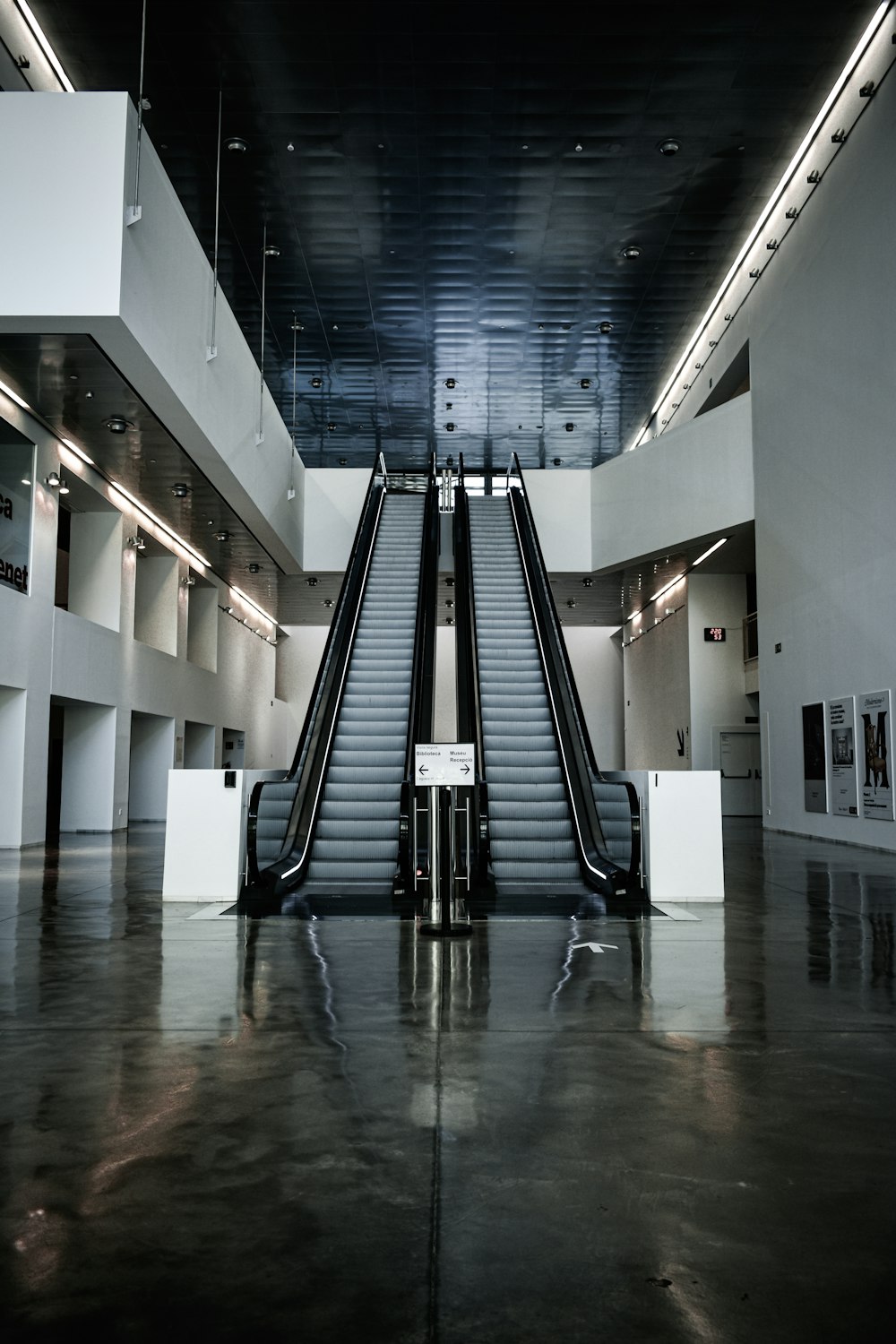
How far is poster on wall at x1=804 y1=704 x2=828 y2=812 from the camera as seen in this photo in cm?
1523

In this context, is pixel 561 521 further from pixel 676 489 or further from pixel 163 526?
pixel 163 526

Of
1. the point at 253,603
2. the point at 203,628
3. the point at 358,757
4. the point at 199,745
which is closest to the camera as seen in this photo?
the point at 358,757

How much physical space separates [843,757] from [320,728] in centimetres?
734

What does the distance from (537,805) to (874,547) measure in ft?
18.9

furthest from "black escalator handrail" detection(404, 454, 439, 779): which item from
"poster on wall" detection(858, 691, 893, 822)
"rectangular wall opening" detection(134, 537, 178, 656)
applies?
"poster on wall" detection(858, 691, 893, 822)

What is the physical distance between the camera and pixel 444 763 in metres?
7.77

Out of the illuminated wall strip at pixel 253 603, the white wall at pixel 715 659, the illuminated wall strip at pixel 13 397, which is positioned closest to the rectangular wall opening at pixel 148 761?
the illuminated wall strip at pixel 253 603

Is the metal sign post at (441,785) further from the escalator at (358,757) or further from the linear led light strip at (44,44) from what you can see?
the linear led light strip at (44,44)

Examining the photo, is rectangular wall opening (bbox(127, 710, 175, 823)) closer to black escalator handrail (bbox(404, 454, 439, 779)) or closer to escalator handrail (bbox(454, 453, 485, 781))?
black escalator handrail (bbox(404, 454, 439, 779))

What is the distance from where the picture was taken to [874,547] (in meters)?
13.0

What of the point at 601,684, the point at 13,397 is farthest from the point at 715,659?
the point at 13,397

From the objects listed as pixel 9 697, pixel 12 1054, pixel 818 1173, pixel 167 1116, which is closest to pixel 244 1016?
pixel 12 1054

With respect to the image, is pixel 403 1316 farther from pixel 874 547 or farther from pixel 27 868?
pixel 874 547

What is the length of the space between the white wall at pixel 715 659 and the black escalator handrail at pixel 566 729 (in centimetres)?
645
